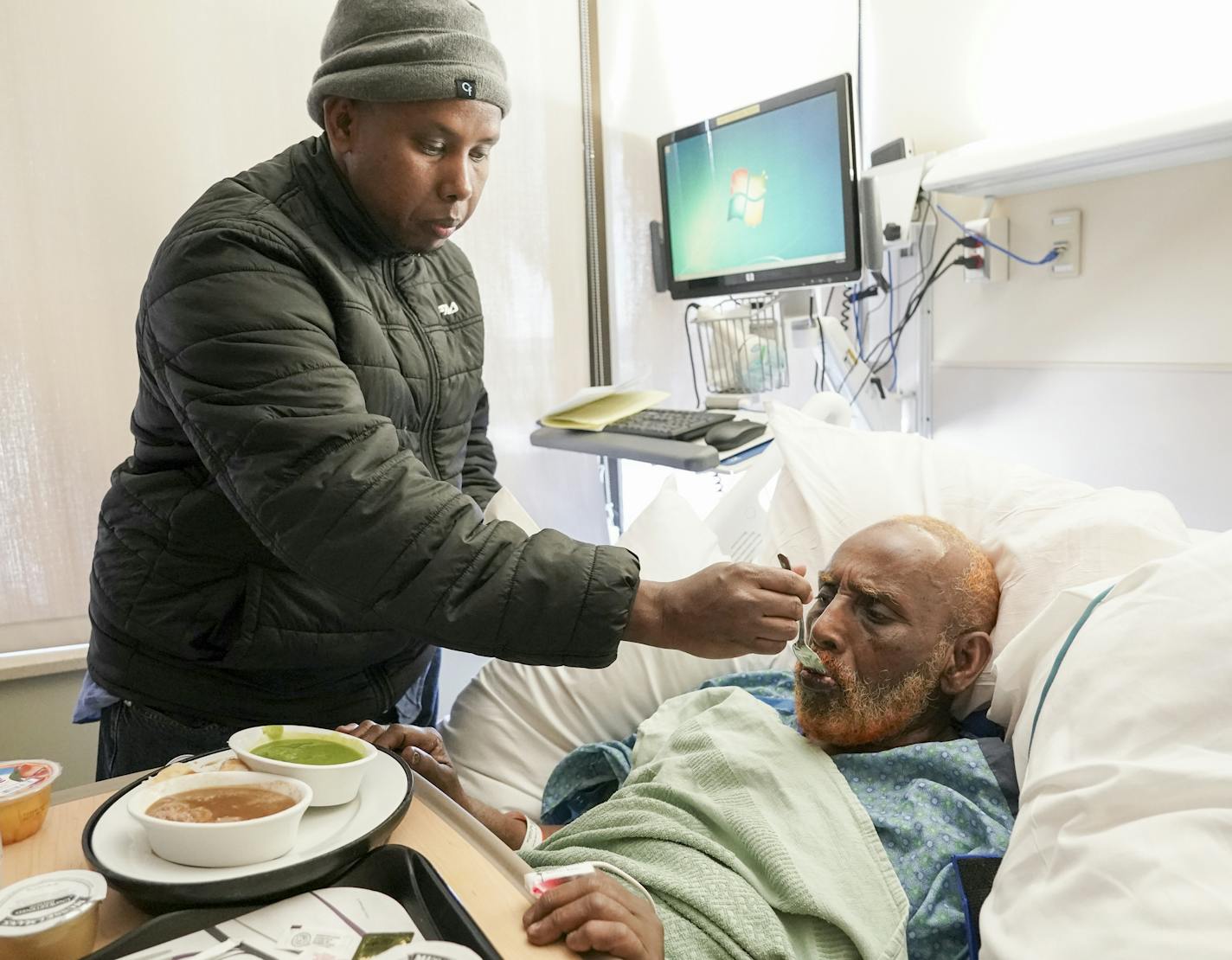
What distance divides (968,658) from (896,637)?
0.39ft

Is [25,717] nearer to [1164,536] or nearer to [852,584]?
[852,584]

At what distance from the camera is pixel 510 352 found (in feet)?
9.15

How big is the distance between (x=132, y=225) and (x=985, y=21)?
1974 mm

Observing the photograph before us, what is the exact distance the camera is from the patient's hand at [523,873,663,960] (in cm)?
77

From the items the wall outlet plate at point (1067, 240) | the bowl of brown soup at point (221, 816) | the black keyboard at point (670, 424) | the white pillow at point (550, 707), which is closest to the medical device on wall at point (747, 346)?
the black keyboard at point (670, 424)

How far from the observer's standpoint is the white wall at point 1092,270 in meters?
1.92

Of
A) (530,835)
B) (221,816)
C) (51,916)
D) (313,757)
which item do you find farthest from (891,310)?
(51,916)

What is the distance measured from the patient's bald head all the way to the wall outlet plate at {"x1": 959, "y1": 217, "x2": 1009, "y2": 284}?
3.40 feet

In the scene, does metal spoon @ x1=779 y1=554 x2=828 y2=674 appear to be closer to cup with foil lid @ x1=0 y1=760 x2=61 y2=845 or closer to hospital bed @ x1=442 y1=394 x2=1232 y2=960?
hospital bed @ x1=442 y1=394 x2=1232 y2=960

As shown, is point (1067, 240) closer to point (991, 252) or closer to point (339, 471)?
point (991, 252)

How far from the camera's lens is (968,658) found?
1431 mm

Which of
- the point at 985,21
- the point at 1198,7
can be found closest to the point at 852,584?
the point at 1198,7

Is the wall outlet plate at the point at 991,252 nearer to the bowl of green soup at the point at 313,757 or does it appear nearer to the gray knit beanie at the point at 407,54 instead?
the gray knit beanie at the point at 407,54

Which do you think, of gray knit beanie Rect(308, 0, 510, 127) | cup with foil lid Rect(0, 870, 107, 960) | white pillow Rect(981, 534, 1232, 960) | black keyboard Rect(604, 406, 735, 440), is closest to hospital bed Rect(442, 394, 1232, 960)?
white pillow Rect(981, 534, 1232, 960)
